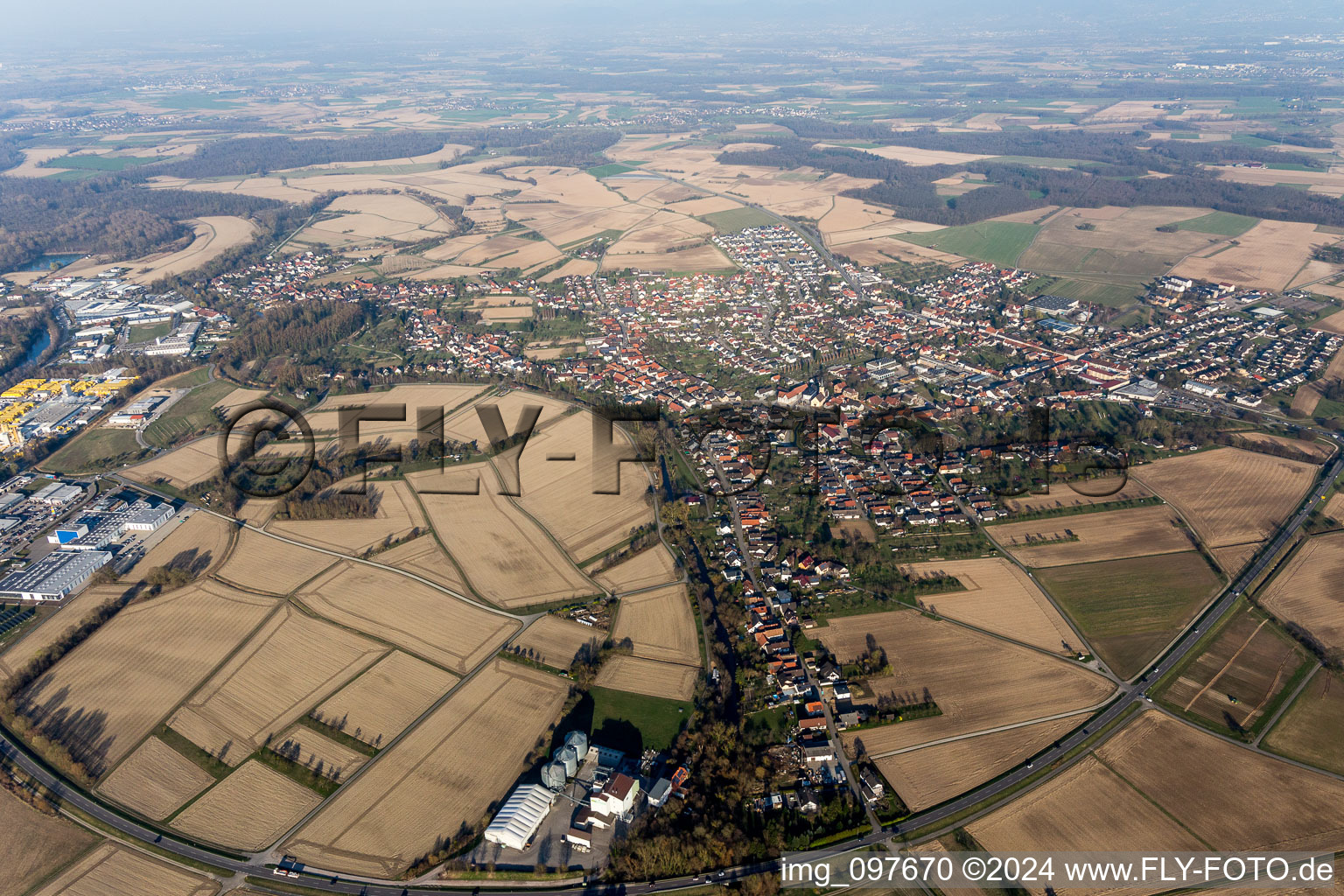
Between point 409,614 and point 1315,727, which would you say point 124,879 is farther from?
point 1315,727

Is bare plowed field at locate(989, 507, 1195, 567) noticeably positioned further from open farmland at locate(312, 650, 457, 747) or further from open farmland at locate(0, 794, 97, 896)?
open farmland at locate(0, 794, 97, 896)

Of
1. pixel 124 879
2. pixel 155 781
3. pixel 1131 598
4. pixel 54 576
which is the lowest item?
pixel 124 879

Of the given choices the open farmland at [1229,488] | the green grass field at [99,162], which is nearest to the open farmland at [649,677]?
the open farmland at [1229,488]

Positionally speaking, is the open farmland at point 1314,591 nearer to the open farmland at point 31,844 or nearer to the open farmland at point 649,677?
the open farmland at point 649,677

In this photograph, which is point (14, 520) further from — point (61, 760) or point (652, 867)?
point (652, 867)

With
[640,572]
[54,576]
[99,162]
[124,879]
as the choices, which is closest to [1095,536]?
[640,572]
